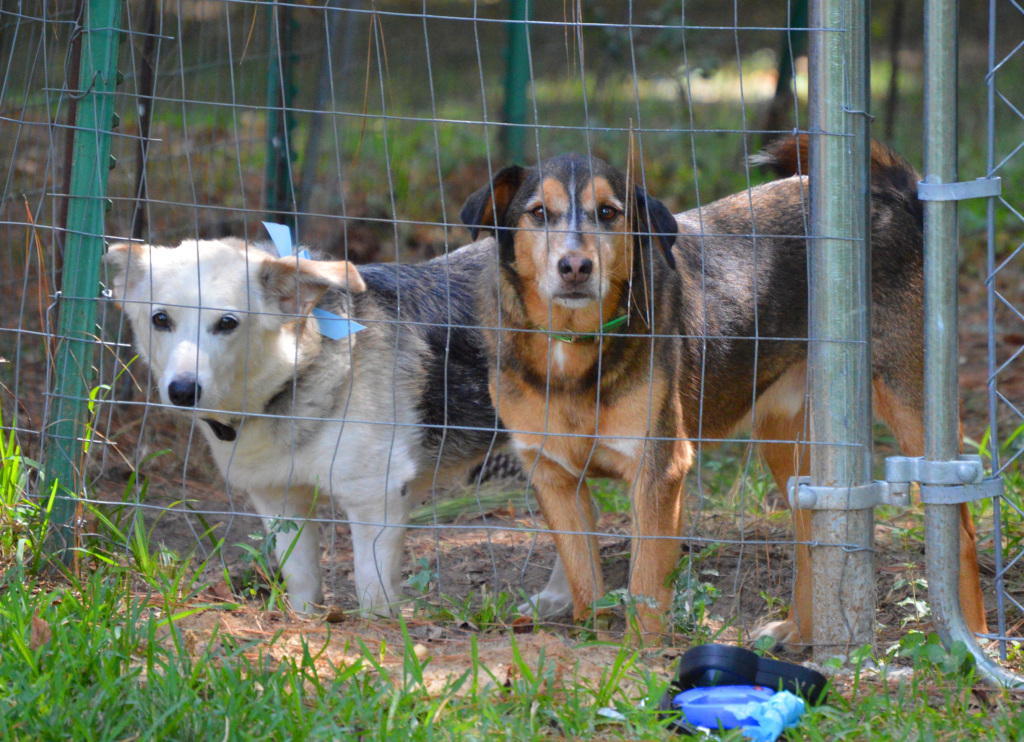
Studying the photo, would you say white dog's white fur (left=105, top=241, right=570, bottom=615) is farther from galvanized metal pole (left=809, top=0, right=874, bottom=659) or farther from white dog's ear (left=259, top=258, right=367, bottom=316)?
galvanized metal pole (left=809, top=0, right=874, bottom=659)

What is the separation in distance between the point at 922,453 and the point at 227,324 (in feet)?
7.89

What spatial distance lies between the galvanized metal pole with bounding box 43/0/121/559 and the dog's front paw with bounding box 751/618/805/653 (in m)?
2.38

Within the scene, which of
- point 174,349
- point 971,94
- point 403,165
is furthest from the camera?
point 971,94

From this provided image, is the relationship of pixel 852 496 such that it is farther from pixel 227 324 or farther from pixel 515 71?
pixel 515 71

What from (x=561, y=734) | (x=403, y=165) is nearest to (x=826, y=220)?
(x=561, y=734)

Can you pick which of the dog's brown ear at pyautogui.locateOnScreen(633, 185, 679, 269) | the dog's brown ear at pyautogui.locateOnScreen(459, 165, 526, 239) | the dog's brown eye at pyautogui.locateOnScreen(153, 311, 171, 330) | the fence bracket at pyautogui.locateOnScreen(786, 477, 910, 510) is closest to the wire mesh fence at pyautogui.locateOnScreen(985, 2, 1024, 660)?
the fence bracket at pyautogui.locateOnScreen(786, 477, 910, 510)

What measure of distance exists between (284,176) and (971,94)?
9.55m

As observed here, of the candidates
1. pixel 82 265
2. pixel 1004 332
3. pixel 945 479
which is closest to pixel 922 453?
pixel 945 479

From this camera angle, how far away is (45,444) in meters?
3.36

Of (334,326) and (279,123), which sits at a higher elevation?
(279,123)

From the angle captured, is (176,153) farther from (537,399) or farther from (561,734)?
(561,734)

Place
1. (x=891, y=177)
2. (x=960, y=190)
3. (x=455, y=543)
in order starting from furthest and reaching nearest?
(x=455, y=543) → (x=891, y=177) → (x=960, y=190)

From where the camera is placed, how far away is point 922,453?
3.31 meters

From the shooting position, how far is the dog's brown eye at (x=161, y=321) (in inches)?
129
